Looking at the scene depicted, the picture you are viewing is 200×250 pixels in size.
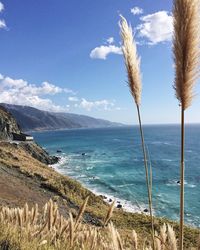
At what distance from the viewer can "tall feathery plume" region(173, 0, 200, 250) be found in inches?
77.7

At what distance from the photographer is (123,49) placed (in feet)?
8.38

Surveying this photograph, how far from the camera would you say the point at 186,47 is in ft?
6.64

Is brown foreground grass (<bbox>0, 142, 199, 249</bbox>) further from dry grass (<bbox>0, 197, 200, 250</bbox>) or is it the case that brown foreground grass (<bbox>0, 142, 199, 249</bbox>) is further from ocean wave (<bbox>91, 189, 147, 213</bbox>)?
dry grass (<bbox>0, 197, 200, 250</bbox>)

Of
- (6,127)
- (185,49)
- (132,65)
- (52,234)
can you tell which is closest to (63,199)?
(52,234)

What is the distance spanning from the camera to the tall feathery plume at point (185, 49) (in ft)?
6.48

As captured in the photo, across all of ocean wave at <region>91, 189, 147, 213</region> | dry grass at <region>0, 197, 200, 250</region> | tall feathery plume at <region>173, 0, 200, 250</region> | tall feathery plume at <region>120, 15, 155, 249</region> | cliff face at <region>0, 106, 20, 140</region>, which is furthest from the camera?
cliff face at <region>0, 106, 20, 140</region>

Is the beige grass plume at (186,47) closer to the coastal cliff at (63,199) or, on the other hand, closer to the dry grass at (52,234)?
the dry grass at (52,234)

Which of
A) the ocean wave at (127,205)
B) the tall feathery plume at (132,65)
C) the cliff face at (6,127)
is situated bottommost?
the ocean wave at (127,205)

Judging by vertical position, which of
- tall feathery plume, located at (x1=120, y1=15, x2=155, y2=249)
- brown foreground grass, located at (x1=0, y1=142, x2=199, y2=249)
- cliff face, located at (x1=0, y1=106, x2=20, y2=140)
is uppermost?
tall feathery plume, located at (x1=120, y1=15, x2=155, y2=249)

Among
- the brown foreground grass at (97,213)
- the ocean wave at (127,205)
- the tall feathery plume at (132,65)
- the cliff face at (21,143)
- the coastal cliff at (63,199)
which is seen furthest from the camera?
the cliff face at (21,143)

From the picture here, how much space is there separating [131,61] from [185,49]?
1.94ft

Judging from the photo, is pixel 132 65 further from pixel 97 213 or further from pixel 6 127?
pixel 6 127

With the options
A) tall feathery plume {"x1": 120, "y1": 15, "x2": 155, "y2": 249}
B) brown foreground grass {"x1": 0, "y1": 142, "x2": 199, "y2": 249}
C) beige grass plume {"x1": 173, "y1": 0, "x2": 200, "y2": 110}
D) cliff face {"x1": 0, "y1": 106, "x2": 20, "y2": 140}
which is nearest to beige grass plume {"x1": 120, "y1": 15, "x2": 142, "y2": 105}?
tall feathery plume {"x1": 120, "y1": 15, "x2": 155, "y2": 249}

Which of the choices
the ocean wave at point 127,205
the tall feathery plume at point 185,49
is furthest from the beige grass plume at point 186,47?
the ocean wave at point 127,205
